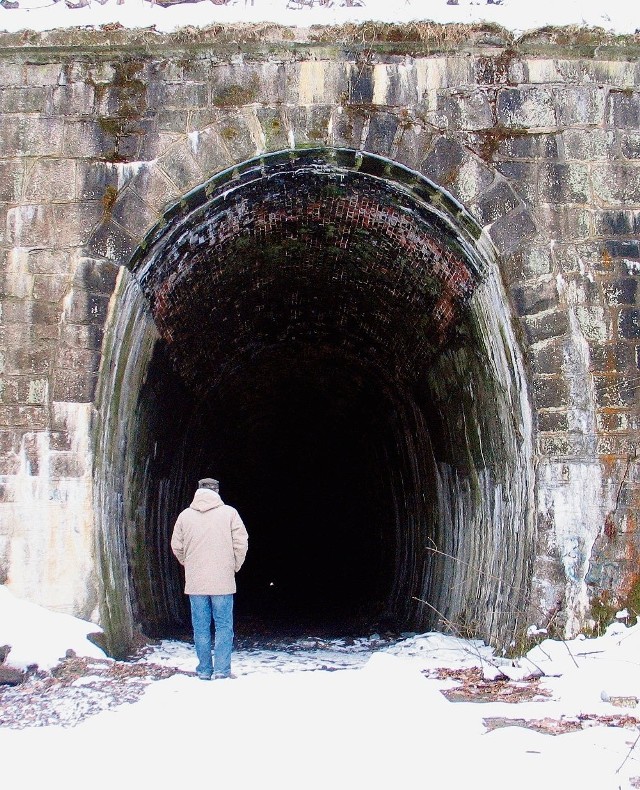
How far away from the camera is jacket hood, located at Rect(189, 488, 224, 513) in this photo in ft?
22.3

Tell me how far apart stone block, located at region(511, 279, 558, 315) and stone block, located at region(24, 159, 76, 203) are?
346cm

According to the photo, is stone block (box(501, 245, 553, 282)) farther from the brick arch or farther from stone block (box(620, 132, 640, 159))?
stone block (box(620, 132, 640, 159))

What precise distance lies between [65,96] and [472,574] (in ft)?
17.7

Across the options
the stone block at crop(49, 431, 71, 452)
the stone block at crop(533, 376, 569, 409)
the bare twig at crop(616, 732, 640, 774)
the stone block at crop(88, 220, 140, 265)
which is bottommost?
the bare twig at crop(616, 732, 640, 774)

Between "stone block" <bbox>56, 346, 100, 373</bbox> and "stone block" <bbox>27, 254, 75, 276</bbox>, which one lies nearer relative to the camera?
"stone block" <bbox>56, 346, 100, 373</bbox>

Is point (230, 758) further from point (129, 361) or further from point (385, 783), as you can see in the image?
point (129, 361)

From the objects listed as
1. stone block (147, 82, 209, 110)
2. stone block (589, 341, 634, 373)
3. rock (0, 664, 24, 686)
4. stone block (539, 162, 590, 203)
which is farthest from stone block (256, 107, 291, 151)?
rock (0, 664, 24, 686)

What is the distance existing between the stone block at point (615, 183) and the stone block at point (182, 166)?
3.00 metres

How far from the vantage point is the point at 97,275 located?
7.25 meters

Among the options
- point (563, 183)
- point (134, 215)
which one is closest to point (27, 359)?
point (134, 215)

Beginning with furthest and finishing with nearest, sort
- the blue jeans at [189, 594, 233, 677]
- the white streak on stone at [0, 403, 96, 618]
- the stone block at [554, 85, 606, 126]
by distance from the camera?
the stone block at [554, 85, 606, 126] → the white streak on stone at [0, 403, 96, 618] → the blue jeans at [189, 594, 233, 677]

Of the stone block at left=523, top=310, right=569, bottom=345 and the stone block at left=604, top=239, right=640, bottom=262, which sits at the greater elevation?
the stone block at left=604, top=239, right=640, bottom=262

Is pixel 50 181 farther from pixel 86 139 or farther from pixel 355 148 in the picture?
pixel 355 148

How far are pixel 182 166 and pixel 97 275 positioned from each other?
3.38ft
